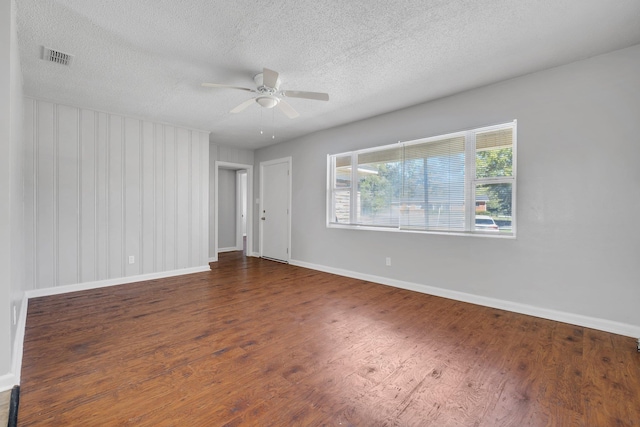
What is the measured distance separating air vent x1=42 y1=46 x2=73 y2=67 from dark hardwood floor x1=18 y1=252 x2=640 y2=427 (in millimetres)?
2560

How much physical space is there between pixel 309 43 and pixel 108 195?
3730 millimetres

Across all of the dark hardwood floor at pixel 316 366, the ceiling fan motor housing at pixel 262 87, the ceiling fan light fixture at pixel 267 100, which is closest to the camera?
the dark hardwood floor at pixel 316 366

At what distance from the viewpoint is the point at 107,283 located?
4094 millimetres

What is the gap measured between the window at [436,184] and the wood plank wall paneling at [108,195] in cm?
275

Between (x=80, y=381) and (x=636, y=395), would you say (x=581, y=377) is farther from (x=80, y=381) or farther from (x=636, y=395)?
(x=80, y=381)

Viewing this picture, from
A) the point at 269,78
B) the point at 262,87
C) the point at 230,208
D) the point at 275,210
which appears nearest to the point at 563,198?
the point at 269,78

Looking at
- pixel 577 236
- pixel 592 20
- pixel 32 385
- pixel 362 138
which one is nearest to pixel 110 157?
pixel 32 385

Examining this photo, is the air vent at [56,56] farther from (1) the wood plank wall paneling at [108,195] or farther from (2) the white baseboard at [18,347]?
(2) the white baseboard at [18,347]

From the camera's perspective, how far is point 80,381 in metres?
1.83

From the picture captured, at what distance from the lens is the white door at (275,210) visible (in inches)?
235

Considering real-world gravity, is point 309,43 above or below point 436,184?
above

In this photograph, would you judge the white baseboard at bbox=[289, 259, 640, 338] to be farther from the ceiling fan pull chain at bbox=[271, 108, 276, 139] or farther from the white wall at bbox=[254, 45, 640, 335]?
the ceiling fan pull chain at bbox=[271, 108, 276, 139]

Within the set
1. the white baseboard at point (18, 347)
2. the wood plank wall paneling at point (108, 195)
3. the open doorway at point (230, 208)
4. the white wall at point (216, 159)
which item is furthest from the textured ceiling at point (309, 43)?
the open doorway at point (230, 208)

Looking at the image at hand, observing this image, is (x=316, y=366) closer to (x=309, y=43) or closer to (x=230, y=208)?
(x=309, y=43)
